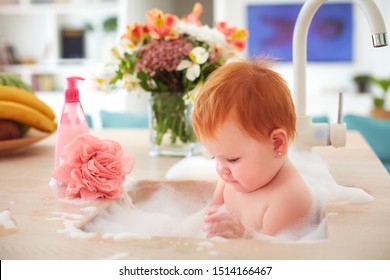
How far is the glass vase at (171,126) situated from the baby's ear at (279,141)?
580 millimetres

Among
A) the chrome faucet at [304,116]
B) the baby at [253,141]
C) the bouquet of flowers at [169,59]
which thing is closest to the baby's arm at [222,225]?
the baby at [253,141]

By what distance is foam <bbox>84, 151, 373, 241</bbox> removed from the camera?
0.89m

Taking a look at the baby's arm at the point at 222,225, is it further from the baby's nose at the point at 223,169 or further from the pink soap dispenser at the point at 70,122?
the pink soap dispenser at the point at 70,122

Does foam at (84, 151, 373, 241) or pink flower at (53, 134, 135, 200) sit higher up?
pink flower at (53, 134, 135, 200)

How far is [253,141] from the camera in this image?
87cm

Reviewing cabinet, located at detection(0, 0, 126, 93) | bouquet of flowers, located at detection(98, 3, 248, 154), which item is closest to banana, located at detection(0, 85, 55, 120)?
bouquet of flowers, located at detection(98, 3, 248, 154)

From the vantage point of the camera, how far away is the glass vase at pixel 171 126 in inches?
57.2

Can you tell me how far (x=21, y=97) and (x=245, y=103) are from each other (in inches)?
33.3

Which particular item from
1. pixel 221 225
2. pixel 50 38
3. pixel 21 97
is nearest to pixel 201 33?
pixel 21 97

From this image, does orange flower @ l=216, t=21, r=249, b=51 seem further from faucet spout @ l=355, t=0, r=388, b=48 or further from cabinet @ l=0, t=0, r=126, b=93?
cabinet @ l=0, t=0, r=126, b=93

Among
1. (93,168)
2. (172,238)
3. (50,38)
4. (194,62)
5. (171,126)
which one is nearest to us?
(172,238)

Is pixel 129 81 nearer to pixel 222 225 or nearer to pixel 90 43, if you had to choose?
pixel 222 225

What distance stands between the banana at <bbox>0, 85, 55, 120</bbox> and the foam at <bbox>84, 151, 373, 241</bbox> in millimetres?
494
